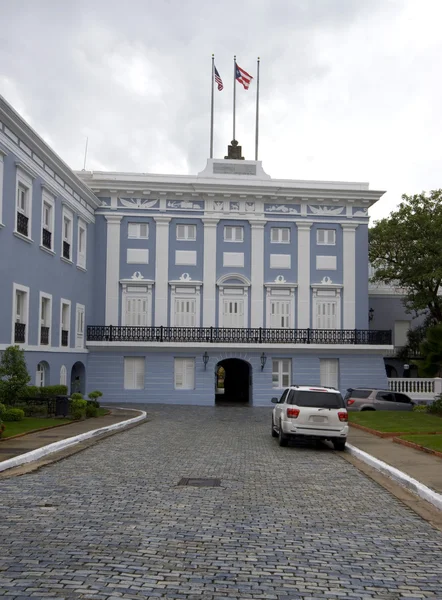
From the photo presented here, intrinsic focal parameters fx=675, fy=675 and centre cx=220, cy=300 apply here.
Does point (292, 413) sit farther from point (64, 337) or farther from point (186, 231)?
point (186, 231)

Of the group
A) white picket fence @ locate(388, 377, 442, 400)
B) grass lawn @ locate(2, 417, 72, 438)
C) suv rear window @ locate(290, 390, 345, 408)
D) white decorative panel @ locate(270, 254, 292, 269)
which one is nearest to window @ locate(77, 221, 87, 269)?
white decorative panel @ locate(270, 254, 292, 269)

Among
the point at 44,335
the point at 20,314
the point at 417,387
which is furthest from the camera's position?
the point at 417,387

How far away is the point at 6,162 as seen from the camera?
2350cm

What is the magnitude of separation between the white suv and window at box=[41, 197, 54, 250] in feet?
48.6

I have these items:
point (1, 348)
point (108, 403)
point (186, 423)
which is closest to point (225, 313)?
point (108, 403)

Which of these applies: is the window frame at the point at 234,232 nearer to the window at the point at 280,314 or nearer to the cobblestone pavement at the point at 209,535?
the window at the point at 280,314

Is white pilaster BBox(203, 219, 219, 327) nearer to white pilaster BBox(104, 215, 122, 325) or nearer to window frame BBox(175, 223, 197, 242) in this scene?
window frame BBox(175, 223, 197, 242)

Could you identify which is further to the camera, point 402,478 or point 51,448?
point 51,448

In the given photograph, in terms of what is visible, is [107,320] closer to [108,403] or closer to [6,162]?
[108,403]

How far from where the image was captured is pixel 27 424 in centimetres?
1920

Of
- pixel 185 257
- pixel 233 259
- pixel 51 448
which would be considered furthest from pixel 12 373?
pixel 233 259

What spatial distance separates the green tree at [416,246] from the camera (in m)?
36.5

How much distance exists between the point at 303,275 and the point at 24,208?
16.5m

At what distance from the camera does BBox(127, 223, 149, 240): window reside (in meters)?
36.3
